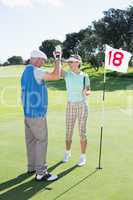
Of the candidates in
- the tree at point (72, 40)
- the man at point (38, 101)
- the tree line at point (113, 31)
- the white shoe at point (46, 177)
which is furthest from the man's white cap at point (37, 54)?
the tree at point (72, 40)

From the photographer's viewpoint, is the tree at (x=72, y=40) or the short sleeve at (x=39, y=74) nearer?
the short sleeve at (x=39, y=74)

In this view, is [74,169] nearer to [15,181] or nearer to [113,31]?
[15,181]

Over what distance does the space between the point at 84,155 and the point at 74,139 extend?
2.33 meters

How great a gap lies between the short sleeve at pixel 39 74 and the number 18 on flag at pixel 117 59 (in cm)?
164

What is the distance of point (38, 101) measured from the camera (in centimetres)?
707

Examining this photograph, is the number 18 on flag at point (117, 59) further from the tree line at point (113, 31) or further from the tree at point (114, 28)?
the tree at point (114, 28)

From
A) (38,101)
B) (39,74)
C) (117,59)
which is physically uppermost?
(117,59)

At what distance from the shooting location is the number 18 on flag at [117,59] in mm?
8078

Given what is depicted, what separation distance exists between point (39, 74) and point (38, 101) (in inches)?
16.6

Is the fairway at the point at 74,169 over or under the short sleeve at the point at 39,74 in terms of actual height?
under

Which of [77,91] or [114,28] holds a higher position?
[114,28]

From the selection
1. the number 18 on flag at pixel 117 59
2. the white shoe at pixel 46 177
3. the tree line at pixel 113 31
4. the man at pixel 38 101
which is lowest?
the white shoe at pixel 46 177

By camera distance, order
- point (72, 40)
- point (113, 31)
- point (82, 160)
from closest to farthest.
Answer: point (82, 160)
point (113, 31)
point (72, 40)

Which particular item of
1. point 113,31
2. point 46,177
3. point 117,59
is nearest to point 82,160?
point 46,177
